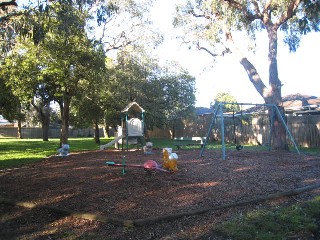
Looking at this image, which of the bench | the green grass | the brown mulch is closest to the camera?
the green grass

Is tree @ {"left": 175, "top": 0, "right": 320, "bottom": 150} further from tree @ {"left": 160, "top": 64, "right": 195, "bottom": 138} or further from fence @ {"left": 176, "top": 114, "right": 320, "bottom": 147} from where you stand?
tree @ {"left": 160, "top": 64, "right": 195, "bottom": 138}

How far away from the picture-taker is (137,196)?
6094 mm

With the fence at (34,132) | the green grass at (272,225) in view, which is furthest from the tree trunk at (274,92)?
the fence at (34,132)

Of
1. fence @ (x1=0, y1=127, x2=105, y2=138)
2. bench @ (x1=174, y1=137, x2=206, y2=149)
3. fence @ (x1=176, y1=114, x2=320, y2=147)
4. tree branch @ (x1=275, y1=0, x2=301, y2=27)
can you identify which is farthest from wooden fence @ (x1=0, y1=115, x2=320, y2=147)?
fence @ (x1=0, y1=127, x2=105, y2=138)

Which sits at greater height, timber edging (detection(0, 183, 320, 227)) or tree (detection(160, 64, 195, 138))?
tree (detection(160, 64, 195, 138))

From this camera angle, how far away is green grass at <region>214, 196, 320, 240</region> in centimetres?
430

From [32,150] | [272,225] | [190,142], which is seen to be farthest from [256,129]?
[272,225]

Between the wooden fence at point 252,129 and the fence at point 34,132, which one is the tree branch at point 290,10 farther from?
the fence at point 34,132

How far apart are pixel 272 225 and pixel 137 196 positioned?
8.15ft

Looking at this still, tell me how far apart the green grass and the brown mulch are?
0.26m

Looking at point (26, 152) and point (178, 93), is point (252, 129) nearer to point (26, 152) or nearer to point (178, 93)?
point (178, 93)

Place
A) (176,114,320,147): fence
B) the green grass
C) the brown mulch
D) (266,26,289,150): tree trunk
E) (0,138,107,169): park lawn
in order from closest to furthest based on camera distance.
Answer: the green grass, the brown mulch, (0,138,107,169): park lawn, (266,26,289,150): tree trunk, (176,114,320,147): fence

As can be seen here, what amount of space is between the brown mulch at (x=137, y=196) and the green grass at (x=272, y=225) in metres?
0.26

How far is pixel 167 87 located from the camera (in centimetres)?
2959
